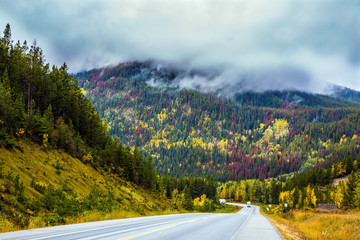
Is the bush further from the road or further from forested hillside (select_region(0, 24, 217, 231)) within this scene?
the road

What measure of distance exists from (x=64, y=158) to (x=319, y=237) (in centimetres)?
Answer: 3301

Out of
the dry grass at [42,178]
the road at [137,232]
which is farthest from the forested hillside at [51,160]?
the road at [137,232]

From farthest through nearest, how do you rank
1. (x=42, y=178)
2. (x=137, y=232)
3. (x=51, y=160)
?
(x=51, y=160), (x=42, y=178), (x=137, y=232)

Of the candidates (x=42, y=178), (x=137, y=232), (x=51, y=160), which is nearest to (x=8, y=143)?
(x=42, y=178)

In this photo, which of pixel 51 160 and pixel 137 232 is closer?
pixel 137 232

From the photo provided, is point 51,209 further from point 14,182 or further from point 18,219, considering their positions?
point 18,219

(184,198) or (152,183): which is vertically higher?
(152,183)

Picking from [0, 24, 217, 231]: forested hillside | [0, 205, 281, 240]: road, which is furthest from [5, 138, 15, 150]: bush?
[0, 205, 281, 240]: road

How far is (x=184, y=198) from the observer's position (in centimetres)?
8281

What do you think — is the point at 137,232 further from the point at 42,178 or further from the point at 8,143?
the point at 8,143

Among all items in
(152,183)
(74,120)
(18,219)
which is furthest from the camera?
(152,183)

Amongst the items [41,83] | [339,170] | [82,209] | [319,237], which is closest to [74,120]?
[41,83]

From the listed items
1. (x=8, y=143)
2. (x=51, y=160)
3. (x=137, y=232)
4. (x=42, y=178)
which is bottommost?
(x=137, y=232)

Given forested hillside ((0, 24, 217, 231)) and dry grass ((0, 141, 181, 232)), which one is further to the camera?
forested hillside ((0, 24, 217, 231))
